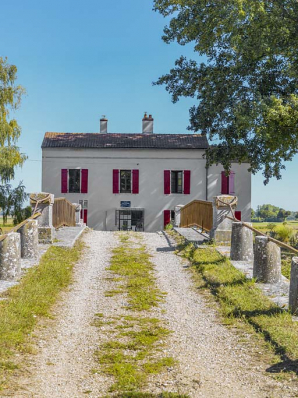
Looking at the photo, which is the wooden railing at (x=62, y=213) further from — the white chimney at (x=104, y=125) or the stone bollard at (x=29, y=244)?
the white chimney at (x=104, y=125)

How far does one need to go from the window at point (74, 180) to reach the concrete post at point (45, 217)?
1544 cm

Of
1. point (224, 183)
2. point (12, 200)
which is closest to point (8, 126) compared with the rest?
point (12, 200)

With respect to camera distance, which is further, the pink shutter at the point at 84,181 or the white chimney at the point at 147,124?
the white chimney at the point at 147,124

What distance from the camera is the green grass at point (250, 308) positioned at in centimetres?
452

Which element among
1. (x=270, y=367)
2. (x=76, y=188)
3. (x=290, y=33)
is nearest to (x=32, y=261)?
(x=270, y=367)

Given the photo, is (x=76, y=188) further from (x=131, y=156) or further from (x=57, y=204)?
(x=57, y=204)

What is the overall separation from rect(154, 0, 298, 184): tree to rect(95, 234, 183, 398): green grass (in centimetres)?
839

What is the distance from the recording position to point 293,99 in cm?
1379

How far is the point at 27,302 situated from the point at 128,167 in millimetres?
21351

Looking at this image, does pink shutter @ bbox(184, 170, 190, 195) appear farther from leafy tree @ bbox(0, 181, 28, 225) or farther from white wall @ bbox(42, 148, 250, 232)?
Answer: leafy tree @ bbox(0, 181, 28, 225)

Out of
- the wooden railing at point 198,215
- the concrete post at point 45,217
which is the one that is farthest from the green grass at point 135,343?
the wooden railing at point 198,215

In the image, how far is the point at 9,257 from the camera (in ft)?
23.2

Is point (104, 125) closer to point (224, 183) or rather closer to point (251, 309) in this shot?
point (224, 183)

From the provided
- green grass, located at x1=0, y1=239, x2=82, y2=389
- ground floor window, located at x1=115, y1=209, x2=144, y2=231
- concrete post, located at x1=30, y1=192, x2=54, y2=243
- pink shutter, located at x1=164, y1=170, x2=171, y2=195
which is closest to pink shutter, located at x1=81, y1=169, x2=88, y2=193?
ground floor window, located at x1=115, y1=209, x2=144, y2=231
